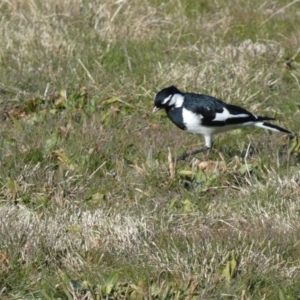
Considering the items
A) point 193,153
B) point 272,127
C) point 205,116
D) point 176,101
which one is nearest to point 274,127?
point 272,127

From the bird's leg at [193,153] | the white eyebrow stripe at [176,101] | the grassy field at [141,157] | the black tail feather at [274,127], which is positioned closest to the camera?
the grassy field at [141,157]

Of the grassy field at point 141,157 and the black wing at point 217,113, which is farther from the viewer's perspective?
the black wing at point 217,113

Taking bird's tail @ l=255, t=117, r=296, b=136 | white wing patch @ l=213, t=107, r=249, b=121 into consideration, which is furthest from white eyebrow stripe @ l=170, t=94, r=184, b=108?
bird's tail @ l=255, t=117, r=296, b=136

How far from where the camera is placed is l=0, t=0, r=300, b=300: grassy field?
4.50 metres

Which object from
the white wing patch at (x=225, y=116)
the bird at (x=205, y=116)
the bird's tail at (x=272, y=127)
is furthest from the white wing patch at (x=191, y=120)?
the bird's tail at (x=272, y=127)

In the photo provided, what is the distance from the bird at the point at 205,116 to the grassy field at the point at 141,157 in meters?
0.15

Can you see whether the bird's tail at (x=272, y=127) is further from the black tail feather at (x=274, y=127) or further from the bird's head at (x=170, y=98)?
the bird's head at (x=170, y=98)

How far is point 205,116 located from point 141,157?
49cm

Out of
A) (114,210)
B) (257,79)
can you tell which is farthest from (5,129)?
(257,79)

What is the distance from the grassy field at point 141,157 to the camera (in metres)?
4.50

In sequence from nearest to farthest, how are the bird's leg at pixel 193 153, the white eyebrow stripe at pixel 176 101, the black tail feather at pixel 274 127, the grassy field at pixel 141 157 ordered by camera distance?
the grassy field at pixel 141 157 → the bird's leg at pixel 193 153 → the black tail feather at pixel 274 127 → the white eyebrow stripe at pixel 176 101

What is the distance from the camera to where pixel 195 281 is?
432 cm

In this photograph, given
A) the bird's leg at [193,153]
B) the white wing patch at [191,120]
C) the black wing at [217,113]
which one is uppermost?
the black wing at [217,113]

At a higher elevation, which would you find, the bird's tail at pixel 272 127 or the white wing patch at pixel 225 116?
the white wing patch at pixel 225 116
